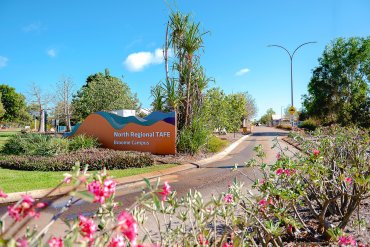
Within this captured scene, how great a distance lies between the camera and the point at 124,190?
7691mm

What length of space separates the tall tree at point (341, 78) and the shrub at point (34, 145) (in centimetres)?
3323

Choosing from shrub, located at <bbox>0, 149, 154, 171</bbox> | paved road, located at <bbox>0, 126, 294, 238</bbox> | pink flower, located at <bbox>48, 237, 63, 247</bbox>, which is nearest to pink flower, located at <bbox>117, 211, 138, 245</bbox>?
pink flower, located at <bbox>48, 237, 63, 247</bbox>

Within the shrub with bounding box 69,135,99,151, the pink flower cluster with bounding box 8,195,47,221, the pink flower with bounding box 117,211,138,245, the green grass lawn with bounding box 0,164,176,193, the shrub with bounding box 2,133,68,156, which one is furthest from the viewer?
the shrub with bounding box 69,135,99,151

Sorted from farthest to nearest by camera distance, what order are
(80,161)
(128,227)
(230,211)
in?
1. (80,161)
2. (230,211)
3. (128,227)

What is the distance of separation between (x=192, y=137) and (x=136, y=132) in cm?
271

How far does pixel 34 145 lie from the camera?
13.2m

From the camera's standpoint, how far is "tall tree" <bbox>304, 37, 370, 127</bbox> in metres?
36.5

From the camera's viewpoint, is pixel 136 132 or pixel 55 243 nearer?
pixel 55 243

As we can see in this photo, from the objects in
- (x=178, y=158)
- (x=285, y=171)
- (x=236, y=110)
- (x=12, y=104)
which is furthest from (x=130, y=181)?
(x=12, y=104)

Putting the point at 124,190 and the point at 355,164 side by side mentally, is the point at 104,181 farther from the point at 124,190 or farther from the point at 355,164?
the point at 124,190

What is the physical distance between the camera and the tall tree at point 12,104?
207 ft

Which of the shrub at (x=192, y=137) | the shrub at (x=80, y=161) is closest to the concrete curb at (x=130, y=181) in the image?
the shrub at (x=192, y=137)

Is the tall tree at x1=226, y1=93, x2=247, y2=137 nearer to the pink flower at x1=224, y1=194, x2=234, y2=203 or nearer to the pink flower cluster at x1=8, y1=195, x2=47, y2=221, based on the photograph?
the pink flower at x1=224, y1=194, x2=234, y2=203

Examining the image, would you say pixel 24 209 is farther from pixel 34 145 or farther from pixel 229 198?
pixel 34 145
